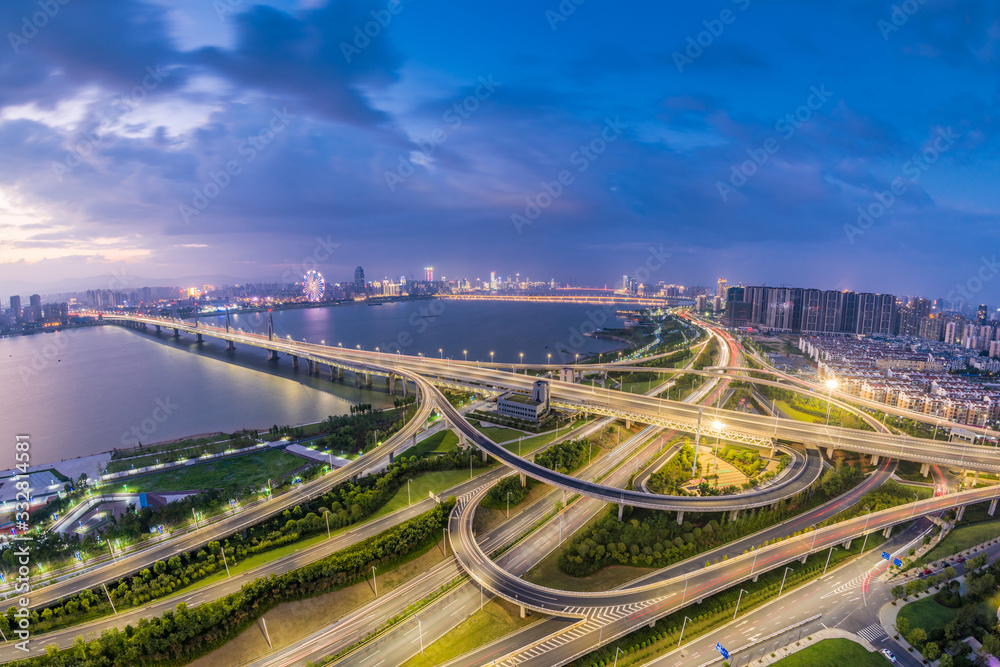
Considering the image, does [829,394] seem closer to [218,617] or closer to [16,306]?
[218,617]

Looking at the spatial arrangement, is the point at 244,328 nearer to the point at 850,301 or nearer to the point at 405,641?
the point at 405,641

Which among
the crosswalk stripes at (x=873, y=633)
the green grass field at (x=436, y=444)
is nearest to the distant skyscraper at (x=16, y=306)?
the green grass field at (x=436, y=444)

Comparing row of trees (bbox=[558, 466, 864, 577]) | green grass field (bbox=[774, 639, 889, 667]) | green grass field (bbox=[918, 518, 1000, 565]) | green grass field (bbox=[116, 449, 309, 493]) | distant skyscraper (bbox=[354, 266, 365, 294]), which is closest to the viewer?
green grass field (bbox=[774, 639, 889, 667])

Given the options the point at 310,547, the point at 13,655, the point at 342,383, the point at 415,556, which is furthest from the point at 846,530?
the point at 342,383

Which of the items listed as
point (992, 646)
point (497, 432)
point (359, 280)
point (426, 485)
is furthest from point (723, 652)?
point (359, 280)

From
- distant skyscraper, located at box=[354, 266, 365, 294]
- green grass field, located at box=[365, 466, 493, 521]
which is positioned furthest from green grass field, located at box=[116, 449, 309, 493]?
distant skyscraper, located at box=[354, 266, 365, 294]

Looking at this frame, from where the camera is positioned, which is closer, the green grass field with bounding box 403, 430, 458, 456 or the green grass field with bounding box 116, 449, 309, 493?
the green grass field with bounding box 116, 449, 309, 493

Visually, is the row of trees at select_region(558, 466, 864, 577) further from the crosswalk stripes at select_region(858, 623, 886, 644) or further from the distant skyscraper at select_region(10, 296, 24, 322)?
the distant skyscraper at select_region(10, 296, 24, 322)

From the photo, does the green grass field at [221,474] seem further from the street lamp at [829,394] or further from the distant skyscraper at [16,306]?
the distant skyscraper at [16,306]
